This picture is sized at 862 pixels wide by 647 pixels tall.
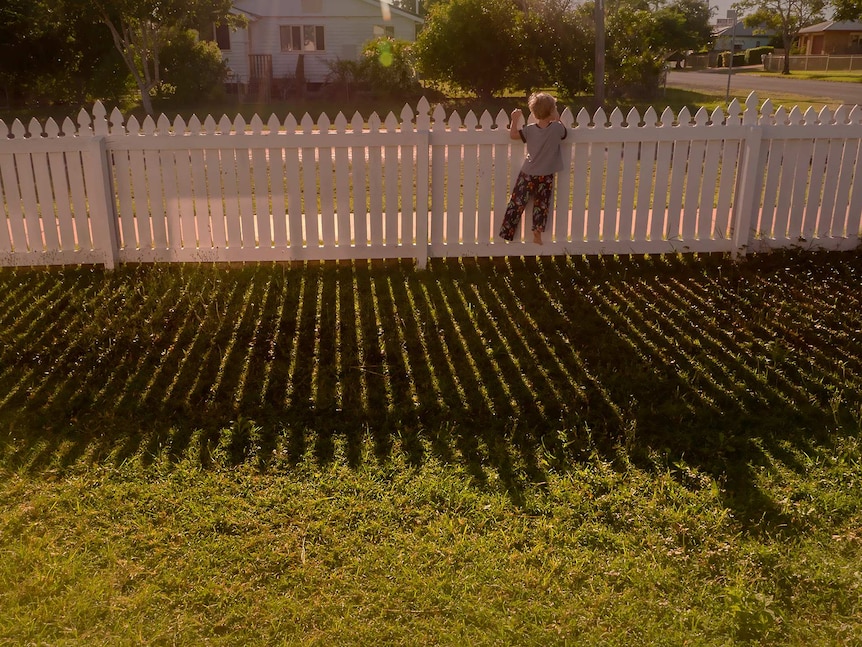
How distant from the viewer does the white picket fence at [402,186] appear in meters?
6.85

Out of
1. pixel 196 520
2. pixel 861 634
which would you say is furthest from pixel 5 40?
pixel 861 634

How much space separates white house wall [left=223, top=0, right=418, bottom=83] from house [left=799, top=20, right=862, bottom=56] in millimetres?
55449

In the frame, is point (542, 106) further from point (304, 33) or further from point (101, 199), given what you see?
point (304, 33)

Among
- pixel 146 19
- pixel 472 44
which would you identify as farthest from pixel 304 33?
pixel 472 44

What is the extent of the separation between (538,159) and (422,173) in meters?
1.02

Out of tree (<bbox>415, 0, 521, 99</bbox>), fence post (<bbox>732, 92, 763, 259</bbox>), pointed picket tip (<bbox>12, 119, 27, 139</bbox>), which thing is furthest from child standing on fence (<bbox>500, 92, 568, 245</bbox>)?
tree (<bbox>415, 0, 521, 99</bbox>)

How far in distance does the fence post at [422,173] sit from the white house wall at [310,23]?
104ft

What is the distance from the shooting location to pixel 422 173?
6.84 metres

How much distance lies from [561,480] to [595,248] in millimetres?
3826

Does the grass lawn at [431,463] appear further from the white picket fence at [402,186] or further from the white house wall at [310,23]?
the white house wall at [310,23]

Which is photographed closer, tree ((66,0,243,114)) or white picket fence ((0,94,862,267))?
white picket fence ((0,94,862,267))

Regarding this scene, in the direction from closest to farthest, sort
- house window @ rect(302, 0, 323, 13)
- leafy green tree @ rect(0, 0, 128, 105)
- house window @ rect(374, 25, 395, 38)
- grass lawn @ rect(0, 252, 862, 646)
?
grass lawn @ rect(0, 252, 862, 646), leafy green tree @ rect(0, 0, 128, 105), house window @ rect(302, 0, 323, 13), house window @ rect(374, 25, 395, 38)

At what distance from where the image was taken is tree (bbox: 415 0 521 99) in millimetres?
24594

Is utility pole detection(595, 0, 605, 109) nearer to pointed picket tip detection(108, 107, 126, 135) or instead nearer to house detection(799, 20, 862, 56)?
pointed picket tip detection(108, 107, 126, 135)
